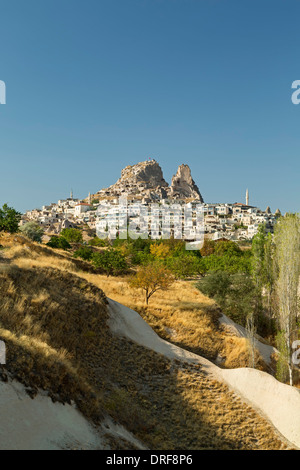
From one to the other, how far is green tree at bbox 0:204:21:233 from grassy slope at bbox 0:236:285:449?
20.4 metres

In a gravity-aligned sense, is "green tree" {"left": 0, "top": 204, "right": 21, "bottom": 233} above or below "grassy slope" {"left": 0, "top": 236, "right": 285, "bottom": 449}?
above

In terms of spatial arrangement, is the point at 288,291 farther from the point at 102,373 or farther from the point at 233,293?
A: the point at 102,373

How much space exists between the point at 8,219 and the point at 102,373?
96.0 ft

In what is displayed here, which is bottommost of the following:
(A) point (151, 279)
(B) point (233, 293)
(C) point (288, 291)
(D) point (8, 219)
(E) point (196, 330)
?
(E) point (196, 330)

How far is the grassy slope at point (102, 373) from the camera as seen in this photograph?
9336mm

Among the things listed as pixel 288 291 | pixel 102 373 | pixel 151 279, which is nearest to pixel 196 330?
pixel 151 279

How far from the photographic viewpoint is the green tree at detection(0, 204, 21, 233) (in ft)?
120

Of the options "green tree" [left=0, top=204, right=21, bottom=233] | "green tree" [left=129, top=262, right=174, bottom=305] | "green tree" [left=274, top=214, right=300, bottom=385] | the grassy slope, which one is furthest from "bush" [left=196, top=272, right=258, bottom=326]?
"green tree" [left=0, top=204, right=21, bottom=233]

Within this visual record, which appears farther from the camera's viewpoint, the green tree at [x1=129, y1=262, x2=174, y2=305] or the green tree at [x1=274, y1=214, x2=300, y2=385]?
the green tree at [x1=129, y1=262, x2=174, y2=305]

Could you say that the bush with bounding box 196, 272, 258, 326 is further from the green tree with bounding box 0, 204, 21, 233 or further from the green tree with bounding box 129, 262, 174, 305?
the green tree with bounding box 0, 204, 21, 233

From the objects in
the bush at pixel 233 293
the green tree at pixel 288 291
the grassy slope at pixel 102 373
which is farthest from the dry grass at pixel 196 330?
the bush at pixel 233 293

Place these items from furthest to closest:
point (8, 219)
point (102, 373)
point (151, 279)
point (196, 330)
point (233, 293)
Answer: point (8, 219)
point (233, 293)
point (151, 279)
point (196, 330)
point (102, 373)

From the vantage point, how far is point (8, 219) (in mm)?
37156
